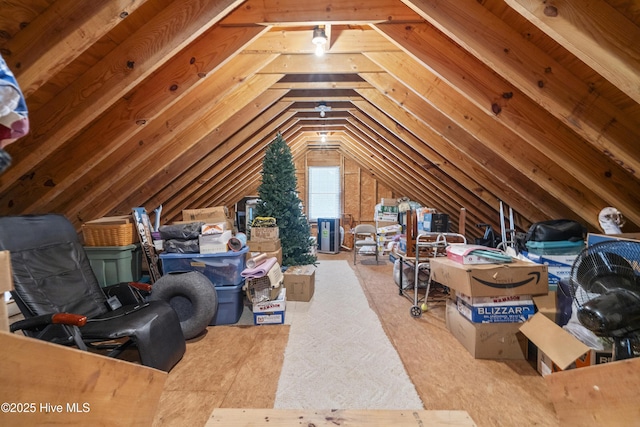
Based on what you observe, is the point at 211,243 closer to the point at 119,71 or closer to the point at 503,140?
the point at 119,71

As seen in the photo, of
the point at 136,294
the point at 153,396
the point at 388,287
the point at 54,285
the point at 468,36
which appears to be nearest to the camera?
the point at 153,396

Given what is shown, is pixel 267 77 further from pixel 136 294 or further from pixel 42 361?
pixel 42 361

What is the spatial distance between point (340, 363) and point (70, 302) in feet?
6.17

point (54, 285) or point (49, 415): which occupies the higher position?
point (49, 415)

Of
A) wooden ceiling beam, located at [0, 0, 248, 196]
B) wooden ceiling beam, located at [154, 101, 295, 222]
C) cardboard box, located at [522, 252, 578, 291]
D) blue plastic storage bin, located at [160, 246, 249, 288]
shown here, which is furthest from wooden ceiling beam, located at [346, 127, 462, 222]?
wooden ceiling beam, located at [0, 0, 248, 196]

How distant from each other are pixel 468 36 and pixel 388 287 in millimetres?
3152

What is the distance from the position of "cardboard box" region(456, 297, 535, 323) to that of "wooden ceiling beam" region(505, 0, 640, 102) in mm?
1526

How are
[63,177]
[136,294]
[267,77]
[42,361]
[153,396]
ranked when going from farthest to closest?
1. [267,77]
2. [136,294]
3. [63,177]
4. [153,396]
5. [42,361]

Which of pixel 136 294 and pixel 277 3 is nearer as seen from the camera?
pixel 277 3

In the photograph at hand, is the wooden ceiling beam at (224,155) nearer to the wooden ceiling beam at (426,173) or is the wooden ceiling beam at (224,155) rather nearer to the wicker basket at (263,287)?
the wooden ceiling beam at (426,173)

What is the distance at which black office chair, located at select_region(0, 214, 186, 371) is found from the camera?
1.79m

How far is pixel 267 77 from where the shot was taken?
2852 mm

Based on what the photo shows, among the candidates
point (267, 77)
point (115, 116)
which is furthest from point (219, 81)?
point (115, 116)

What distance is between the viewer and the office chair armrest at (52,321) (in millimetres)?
1646
